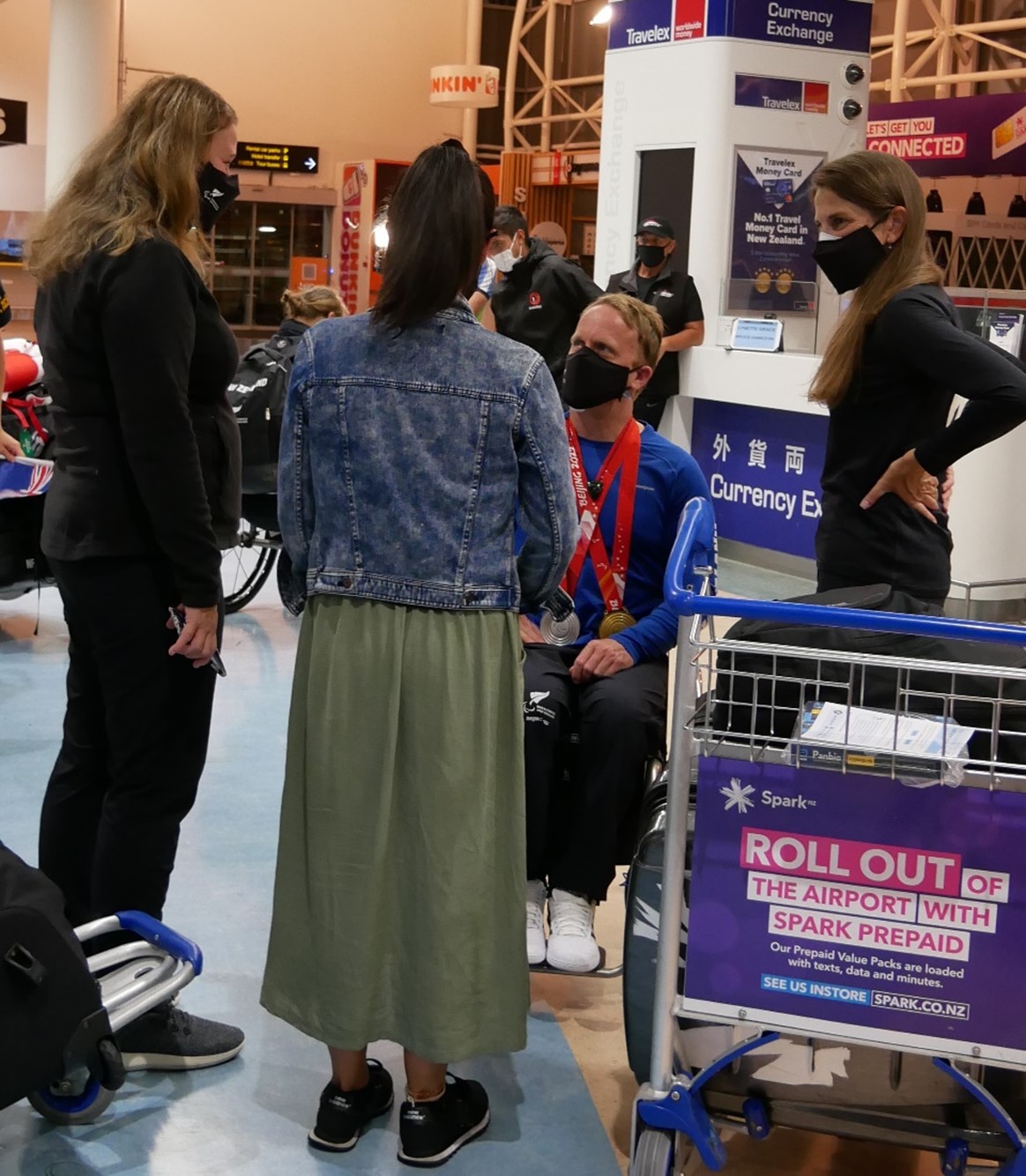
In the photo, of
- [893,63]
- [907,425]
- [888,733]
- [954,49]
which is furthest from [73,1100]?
[954,49]

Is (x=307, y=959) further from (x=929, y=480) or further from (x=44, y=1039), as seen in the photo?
(x=929, y=480)

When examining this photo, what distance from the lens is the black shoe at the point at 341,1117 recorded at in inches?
94.7

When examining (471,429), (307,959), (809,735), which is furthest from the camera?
(307,959)

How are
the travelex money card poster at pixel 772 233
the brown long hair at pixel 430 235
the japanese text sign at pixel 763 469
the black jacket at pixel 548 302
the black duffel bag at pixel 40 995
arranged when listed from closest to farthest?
the black duffel bag at pixel 40 995 → the brown long hair at pixel 430 235 → the black jacket at pixel 548 302 → the japanese text sign at pixel 763 469 → the travelex money card poster at pixel 772 233

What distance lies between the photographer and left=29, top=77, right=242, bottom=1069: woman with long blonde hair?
234cm

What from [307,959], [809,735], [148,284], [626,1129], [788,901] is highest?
[148,284]

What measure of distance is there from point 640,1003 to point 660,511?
3.30ft

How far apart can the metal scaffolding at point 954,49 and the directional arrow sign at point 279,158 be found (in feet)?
23.1

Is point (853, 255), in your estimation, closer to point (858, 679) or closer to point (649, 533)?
point (649, 533)

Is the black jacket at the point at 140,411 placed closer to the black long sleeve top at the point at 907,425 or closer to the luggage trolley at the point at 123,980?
the luggage trolley at the point at 123,980

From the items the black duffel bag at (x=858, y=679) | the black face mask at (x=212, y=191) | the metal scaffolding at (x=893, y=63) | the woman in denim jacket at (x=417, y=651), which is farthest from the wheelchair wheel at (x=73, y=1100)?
the metal scaffolding at (x=893, y=63)

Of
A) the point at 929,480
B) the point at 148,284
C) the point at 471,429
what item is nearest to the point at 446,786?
the point at 471,429

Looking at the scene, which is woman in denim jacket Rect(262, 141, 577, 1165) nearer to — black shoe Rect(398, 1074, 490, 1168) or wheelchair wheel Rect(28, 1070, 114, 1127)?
black shoe Rect(398, 1074, 490, 1168)

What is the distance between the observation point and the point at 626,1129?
8.30 ft
